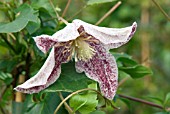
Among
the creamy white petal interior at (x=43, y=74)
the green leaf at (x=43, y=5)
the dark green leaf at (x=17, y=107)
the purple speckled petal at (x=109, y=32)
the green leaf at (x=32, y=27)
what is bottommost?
the dark green leaf at (x=17, y=107)

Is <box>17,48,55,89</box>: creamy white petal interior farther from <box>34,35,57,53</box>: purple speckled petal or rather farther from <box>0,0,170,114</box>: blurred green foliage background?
<box>0,0,170,114</box>: blurred green foliage background

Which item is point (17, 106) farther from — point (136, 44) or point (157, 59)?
point (157, 59)

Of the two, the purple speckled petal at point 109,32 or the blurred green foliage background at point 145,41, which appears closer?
the purple speckled petal at point 109,32

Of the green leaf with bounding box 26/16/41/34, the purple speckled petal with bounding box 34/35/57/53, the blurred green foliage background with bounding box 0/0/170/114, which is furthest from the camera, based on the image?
the blurred green foliage background with bounding box 0/0/170/114

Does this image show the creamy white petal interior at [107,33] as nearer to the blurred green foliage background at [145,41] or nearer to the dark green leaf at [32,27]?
the dark green leaf at [32,27]

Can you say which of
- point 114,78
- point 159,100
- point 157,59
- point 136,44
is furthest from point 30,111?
point 157,59

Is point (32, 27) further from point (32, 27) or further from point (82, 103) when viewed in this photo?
point (82, 103)

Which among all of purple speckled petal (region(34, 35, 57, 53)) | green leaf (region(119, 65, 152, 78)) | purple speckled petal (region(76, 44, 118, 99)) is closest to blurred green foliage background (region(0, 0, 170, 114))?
green leaf (region(119, 65, 152, 78))

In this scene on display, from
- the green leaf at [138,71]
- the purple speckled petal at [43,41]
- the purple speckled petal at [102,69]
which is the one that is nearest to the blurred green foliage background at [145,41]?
the green leaf at [138,71]
